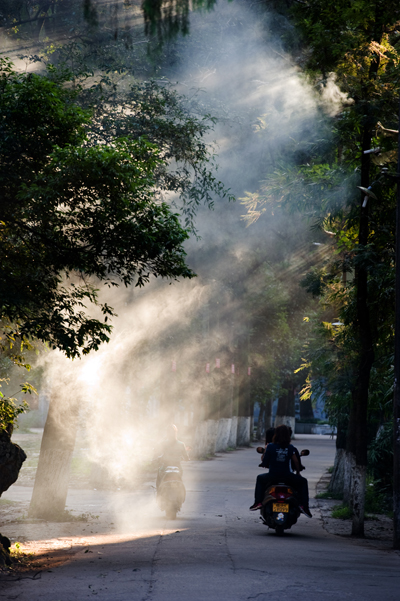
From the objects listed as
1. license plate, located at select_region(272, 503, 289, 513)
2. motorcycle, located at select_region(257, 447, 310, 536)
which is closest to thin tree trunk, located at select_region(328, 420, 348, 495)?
motorcycle, located at select_region(257, 447, 310, 536)

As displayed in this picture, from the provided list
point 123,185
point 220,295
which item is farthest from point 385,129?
point 220,295

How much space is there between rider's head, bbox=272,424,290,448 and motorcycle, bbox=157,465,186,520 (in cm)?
242

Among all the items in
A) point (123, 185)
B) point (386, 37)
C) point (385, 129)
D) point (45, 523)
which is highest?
point (386, 37)

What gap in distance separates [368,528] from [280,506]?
143 inches

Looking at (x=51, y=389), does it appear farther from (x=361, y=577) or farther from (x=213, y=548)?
(x=361, y=577)

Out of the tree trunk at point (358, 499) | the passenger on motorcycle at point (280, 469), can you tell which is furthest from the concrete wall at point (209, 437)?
the passenger on motorcycle at point (280, 469)

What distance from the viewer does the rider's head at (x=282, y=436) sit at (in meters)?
10.5

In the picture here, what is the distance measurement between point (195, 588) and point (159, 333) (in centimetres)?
1666

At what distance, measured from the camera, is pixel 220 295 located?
31.6 metres

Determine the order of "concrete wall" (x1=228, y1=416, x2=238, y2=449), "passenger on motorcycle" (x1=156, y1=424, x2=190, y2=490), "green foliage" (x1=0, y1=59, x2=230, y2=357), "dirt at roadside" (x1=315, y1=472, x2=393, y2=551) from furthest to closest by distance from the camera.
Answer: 1. "concrete wall" (x1=228, y1=416, x2=238, y2=449)
2. "passenger on motorcycle" (x1=156, y1=424, x2=190, y2=490)
3. "dirt at roadside" (x1=315, y1=472, x2=393, y2=551)
4. "green foliage" (x1=0, y1=59, x2=230, y2=357)

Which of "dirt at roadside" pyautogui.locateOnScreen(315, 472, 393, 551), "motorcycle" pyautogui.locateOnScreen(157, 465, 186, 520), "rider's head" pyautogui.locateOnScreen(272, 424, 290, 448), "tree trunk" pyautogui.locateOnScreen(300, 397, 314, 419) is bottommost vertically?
"dirt at roadside" pyautogui.locateOnScreen(315, 472, 393, 551)

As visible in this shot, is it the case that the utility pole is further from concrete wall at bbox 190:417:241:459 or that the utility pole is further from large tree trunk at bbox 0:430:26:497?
concrete wall at bbox 190:417:241:459

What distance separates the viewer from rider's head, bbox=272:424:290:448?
1054 cm

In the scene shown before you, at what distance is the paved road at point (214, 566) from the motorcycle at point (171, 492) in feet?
0.75
